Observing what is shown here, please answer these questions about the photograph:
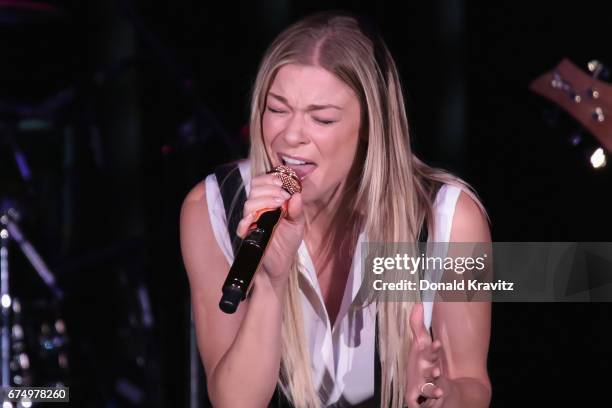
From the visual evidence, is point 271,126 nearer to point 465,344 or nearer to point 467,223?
point 467,223

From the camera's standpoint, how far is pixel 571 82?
83.6 inches

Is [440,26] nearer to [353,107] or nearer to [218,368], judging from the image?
[353,107]

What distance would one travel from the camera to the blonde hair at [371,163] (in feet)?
5.56

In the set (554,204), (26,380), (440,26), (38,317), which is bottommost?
(26,380)

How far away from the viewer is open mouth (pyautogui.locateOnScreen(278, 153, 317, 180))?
1.63 meters

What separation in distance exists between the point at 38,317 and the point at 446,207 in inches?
64.0

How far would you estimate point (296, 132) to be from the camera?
161cm

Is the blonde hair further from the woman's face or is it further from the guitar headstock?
the guitar headstock

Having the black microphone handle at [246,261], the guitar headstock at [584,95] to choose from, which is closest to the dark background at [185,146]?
the guitar headstock at [584,95]

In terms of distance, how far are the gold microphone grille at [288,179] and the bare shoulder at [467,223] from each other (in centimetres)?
45

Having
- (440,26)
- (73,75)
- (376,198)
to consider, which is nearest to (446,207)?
(376,198)

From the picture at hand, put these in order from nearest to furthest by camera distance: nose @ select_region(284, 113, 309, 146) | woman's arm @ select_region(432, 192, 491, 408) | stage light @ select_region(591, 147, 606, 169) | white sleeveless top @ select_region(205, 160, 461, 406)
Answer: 1. nose @ select_region(284, 113, 309, 146)
2. woman's arm @ select_region(432, 192, 491, 408)
3. white sleeveless top @ select_region(205, 160, 461, 406)
4. stage light @ select_region(591, 147, 606, 169)

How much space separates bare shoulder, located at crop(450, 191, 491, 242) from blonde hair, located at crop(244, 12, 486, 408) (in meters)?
0.03

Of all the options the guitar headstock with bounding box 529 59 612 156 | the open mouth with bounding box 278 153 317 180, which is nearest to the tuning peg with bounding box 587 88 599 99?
the guitar headstock with bounding box 529 59 612 156
